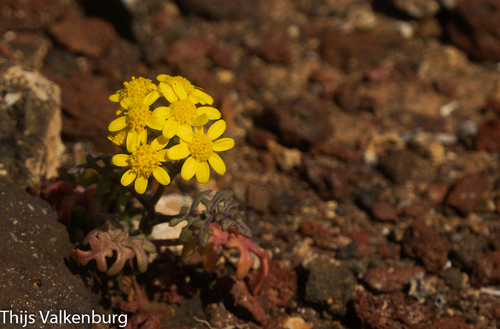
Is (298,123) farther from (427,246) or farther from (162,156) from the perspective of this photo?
(162,156)

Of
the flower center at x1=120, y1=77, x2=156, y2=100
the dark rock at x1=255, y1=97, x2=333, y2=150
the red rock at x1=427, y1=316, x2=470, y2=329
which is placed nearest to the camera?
the flower center at x1=120, y1=77, x2=156, y2=100

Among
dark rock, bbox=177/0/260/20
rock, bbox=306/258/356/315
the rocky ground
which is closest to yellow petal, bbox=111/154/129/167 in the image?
the rocky ground

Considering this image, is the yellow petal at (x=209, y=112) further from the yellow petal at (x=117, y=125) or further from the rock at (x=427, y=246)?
the rock at (x=427, y=246)

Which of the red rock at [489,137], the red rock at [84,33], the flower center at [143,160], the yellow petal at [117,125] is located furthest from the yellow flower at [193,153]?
the red rock at [489,137]

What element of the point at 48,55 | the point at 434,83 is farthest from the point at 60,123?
the point at 434,83

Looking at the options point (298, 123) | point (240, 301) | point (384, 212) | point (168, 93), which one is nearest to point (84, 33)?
point (298, 123)

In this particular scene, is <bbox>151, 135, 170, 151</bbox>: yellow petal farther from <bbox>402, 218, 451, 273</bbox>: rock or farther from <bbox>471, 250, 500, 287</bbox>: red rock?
<bbox>471, 250, 500, 287</bbox>: red rock
